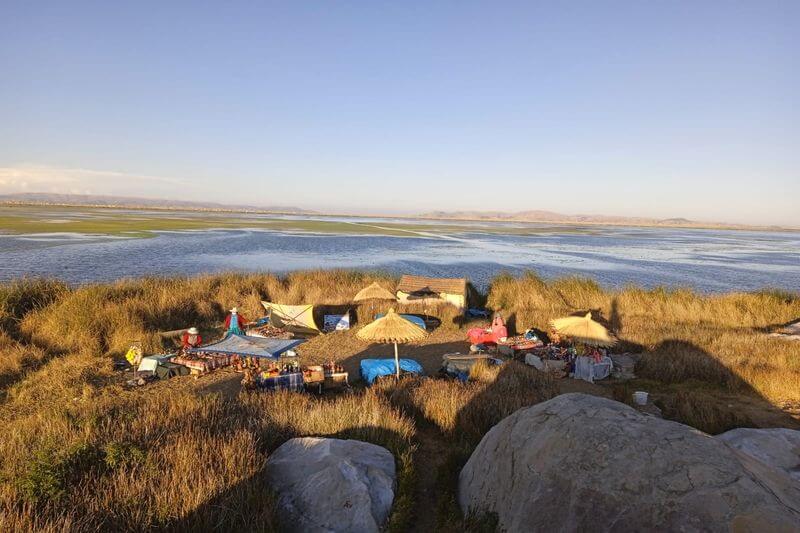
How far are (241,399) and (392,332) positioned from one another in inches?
181

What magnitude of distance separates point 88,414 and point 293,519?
3616mm

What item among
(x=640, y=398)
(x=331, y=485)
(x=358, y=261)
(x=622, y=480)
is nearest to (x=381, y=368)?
(x=640, y=398)

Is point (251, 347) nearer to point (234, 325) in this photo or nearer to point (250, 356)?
point (250, 356)

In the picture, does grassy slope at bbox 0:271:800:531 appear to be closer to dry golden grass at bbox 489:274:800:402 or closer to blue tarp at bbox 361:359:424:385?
dry golden grass at bbox 489:274:800:402

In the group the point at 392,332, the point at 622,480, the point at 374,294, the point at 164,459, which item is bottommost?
the point at 374,294

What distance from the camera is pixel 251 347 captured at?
12133 millimetres

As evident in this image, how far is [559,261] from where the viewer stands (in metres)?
44.3

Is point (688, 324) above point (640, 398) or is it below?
below

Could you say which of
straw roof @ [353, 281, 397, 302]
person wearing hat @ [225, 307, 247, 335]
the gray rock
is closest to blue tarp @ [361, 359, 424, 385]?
person wearing hat @ [225, 307, 247, 335]

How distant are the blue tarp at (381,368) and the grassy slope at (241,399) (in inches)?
63.8

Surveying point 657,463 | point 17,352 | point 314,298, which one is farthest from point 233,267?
point 657,463

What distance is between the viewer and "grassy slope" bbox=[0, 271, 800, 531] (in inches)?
166

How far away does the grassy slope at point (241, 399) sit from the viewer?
13.8 ft

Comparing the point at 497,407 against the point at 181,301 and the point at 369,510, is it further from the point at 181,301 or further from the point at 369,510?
the point at 181,301
